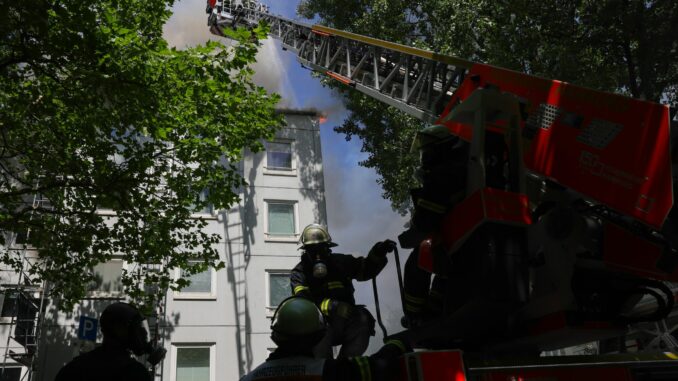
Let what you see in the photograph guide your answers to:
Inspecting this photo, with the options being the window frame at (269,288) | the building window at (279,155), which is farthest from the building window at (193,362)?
the building window at (279,155)

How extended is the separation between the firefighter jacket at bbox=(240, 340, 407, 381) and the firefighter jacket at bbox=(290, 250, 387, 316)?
6.26ft

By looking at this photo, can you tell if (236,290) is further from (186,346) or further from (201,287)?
(186,346)

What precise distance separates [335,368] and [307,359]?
18cm

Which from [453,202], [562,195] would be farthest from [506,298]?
[562,195]

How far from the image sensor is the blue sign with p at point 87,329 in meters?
7.79

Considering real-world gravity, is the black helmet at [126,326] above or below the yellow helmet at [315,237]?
below

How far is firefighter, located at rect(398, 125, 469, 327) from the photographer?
325cm

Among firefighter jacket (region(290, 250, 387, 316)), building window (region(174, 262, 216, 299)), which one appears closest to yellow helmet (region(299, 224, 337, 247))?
firefighter jacket (region(290, 250, 387, 316))

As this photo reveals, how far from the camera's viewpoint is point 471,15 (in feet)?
43.9

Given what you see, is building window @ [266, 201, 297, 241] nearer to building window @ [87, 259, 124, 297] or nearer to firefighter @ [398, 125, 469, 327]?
building window @ [87, 259, 124, 297]

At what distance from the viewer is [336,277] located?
15.5 ft

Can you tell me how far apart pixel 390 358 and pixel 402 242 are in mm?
1125

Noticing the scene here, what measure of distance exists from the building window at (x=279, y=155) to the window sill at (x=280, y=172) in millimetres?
92

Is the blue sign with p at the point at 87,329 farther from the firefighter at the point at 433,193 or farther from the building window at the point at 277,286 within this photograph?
the building window at the point at 277,286
